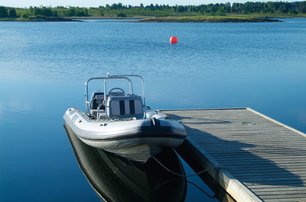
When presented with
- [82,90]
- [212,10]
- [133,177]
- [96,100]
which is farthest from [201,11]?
[133,177]

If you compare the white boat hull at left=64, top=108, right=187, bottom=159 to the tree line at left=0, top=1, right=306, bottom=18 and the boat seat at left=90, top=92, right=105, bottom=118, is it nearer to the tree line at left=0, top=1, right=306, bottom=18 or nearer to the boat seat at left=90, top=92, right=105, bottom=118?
the boat seat at left=90, top=92, right=105, bottom=118

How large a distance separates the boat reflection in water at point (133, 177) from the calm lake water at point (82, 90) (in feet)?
0.68

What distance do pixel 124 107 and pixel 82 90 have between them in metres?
8.68

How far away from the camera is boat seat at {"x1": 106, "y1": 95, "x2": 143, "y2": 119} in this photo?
362 inches

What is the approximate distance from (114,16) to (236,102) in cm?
12500

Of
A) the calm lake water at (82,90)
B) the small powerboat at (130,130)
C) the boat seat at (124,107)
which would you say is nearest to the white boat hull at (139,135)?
the small powerboat at (130,130)

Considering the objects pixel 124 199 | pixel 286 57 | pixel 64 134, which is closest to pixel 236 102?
pixel 64 134

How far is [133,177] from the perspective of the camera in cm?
871

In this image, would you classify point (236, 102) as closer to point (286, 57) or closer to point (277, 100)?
point (277, 100)

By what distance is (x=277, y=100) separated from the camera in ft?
53.7

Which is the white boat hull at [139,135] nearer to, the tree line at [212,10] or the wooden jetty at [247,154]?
the wooden jetty at [247,154]

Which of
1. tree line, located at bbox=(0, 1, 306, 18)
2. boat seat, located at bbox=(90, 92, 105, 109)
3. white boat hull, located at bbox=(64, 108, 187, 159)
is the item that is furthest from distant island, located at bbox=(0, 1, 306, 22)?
white boat hull, located at bbox=(64, 108, 187, 159)

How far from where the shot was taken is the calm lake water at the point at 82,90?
907 cm

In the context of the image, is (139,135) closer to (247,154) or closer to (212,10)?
(247,154)
